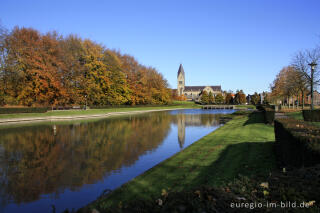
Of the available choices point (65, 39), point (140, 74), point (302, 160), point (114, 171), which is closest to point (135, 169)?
point (114, 171)

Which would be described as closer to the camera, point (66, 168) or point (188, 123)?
point (66, 168)

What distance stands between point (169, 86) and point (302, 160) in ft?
293

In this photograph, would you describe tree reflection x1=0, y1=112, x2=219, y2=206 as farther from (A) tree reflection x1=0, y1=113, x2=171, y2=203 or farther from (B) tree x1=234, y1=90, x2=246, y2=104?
(B) tree x1=234, y1=90, x2=246, y2=104

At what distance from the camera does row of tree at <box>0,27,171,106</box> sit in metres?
36.7

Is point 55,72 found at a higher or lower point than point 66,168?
higher

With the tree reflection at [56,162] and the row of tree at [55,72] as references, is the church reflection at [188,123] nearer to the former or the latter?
the tree reflection at [56,162]

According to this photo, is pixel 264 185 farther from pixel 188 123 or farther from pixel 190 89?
pixel 190 89

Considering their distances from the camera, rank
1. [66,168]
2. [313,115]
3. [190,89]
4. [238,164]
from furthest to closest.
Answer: [190,89]
[313,115]
[66,168]
[238,164]

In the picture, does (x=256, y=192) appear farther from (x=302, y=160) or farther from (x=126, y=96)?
(x=126, y=96)

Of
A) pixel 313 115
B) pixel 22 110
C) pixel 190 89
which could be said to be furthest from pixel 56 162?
pixel 190 89

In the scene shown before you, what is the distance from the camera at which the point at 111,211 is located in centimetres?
279

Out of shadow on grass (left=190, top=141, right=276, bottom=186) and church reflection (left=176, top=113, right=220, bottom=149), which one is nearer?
shadow on grass (left=190, top=141, right=276, bottom=186)

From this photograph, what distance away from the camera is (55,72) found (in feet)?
134

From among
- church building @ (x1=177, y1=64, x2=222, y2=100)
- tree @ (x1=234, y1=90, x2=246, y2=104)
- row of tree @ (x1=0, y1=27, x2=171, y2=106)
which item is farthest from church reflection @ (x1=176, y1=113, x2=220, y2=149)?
church building @ (x1=177, y1=64, x2=222, y2=100)
